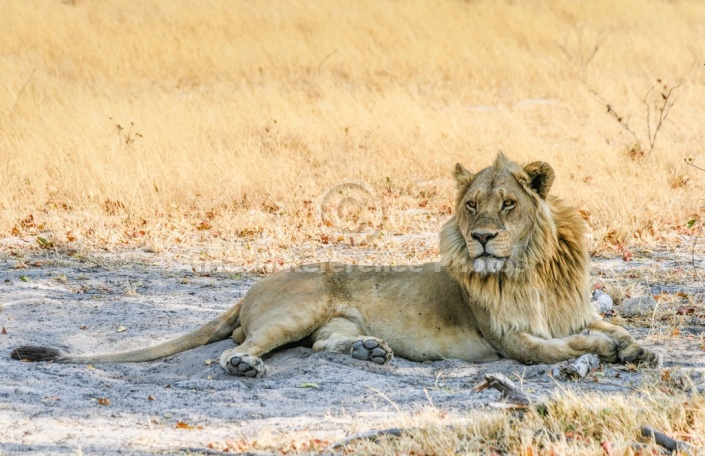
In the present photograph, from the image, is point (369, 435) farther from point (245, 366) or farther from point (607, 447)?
point (245, 366)

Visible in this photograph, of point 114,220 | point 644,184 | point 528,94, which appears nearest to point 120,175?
point 114,220

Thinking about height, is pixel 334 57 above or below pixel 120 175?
above

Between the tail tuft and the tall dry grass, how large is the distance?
3.02 meters

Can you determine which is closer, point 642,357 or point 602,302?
point 642,357

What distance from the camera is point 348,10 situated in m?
20.4

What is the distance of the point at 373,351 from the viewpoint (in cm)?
502

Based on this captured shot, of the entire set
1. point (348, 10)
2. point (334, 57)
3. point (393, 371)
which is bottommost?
point (393, 371)

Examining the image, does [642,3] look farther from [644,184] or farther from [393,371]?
[393,371]

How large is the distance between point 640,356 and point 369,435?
1839 millimetres

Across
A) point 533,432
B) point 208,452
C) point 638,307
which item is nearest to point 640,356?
point 638,307

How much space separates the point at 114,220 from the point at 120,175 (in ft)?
3.55

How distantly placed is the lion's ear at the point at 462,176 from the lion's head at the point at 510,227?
0.06m

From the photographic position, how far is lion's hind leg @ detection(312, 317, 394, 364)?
5027 millimetres

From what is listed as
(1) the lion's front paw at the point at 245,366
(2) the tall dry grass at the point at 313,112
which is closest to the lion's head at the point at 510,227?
(1) the lion's front paw at the point at 245,366
